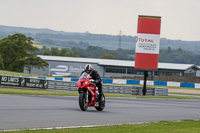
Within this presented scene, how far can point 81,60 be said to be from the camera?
9512cm

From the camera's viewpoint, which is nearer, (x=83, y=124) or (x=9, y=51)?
(x=83, y=124)

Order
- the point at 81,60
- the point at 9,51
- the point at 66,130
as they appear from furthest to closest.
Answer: the point at 81,60 → the point at 9,51 → the point at 66,130

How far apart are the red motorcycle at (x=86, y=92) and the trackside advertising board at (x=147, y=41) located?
16527 millimetres

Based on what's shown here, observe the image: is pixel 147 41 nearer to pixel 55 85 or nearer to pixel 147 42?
pixel 147 42

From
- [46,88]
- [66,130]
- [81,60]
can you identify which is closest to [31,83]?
[46,88]

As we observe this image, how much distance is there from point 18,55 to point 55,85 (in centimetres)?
5496

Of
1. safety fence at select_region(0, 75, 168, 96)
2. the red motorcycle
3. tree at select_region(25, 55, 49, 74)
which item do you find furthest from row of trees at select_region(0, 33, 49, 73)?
the red motorcycle

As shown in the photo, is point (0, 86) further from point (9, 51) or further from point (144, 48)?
point (9, 51)

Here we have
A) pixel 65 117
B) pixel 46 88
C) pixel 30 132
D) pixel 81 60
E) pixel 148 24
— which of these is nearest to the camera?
pixel 30 132

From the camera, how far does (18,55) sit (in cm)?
8750

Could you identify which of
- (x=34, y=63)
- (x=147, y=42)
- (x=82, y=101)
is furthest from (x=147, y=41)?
(x=34, y=63)

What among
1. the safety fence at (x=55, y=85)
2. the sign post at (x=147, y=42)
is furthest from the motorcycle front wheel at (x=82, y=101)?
the safety fence at (x=55, y=85)

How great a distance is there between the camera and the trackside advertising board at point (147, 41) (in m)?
31.0

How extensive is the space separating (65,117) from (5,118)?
1991 mm
